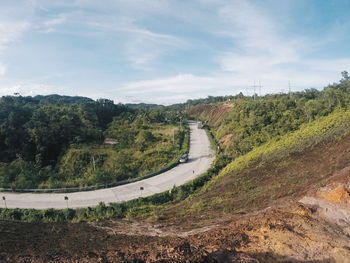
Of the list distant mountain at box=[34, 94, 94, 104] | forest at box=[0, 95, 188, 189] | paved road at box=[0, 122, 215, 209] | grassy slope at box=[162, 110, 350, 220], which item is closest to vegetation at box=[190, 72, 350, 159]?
grassy slope at box=[162, 110, 350, 220]

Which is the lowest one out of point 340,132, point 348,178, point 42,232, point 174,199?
point 174,199

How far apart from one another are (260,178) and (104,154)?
788 inches

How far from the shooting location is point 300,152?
20031mm

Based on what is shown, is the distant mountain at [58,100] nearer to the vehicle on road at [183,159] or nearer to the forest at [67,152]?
the forest at [67,152]

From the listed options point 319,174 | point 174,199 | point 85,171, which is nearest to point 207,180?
point 174,199

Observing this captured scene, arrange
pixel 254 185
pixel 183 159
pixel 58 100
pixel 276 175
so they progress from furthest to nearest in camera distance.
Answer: pixel 58 100
pixel 183 159
pixel 276 175
pixel 254 185

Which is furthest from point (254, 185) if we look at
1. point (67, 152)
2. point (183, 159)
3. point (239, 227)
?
point (67, 152)

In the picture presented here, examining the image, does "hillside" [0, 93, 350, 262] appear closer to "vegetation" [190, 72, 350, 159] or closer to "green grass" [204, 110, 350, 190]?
"green grass" [204, 110, 350, 190]

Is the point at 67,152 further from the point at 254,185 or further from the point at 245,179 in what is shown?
the point at 254,185

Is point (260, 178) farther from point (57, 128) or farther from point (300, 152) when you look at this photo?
point (57, 128)

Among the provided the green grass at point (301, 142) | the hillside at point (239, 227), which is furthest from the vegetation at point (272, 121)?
the hillside at point (239, 227)

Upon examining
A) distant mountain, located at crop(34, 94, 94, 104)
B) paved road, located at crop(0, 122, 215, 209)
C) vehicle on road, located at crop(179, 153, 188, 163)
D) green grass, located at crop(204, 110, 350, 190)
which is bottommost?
paved road, located at crop(0, 122, 215, 209)

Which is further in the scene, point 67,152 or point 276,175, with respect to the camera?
point 67,152

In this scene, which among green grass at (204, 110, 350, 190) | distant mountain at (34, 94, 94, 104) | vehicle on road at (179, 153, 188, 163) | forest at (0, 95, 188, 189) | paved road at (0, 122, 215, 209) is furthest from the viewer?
distant mountain at (34, 94, 94, 104)
